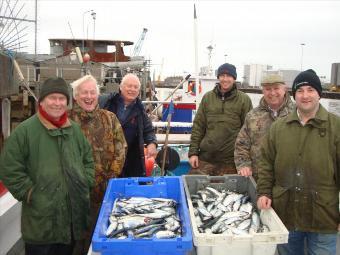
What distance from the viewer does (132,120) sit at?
15.4 ft

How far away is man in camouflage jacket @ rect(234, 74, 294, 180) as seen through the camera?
4148 millimetres

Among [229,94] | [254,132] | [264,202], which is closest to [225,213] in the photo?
[264,202]

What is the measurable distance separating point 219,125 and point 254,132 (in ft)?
2.97

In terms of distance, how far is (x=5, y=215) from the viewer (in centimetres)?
385

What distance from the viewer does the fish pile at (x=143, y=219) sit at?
9.39 feet

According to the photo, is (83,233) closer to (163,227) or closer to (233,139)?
(163,227)

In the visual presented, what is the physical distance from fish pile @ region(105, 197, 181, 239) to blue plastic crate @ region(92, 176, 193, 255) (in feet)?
0.19

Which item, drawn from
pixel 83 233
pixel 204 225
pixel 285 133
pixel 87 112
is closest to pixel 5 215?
pixel 83 233

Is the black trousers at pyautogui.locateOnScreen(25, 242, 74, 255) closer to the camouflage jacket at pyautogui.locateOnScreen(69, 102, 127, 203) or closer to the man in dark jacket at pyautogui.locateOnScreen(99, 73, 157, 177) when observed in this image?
the camouflage jacket at pyautogui.locateOnScreen(69, 102, 127, 203)

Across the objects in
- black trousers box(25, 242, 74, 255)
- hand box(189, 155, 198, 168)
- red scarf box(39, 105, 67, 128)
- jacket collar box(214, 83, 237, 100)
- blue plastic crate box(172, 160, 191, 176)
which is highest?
jacket collar box(214, 83, 237, 100)

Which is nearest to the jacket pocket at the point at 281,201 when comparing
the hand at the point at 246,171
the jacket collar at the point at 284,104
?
the hand at the point at 246,171

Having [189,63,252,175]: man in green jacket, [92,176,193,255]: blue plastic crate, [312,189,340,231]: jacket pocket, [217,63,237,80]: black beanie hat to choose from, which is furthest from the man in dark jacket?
[312,189,340,231]: jacket pocket

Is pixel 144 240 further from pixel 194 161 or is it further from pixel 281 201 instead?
pixel 194 161

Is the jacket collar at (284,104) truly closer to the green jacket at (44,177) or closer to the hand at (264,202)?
the hand at (264,202)
